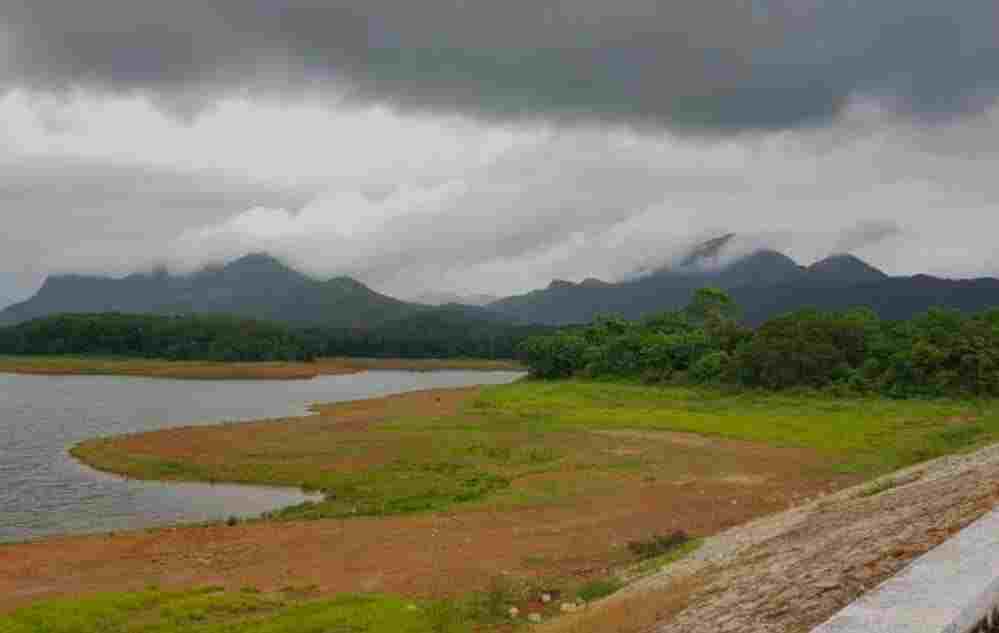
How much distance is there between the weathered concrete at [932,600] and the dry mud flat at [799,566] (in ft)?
5.94

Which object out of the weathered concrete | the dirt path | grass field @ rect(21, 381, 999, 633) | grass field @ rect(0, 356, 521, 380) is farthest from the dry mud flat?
grass field @ rect(0, 356, 521, 380)

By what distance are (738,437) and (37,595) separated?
3675 centimetres

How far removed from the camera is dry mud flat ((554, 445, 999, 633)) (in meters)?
8.80

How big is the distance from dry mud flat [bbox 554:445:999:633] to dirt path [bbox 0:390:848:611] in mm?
4733

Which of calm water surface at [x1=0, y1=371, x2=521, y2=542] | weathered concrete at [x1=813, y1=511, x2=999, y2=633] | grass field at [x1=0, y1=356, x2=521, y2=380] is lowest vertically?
calm water surface at [x1=0, y1=371, x2=521, y2=542]

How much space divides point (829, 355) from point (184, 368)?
10150 cm

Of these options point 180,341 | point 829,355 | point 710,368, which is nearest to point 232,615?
point 829,355

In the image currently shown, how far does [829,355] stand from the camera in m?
71.2

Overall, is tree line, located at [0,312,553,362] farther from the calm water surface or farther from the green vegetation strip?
the green vegetation strip

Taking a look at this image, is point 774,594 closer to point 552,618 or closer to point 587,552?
point 552,618

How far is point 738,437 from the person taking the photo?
48.7m

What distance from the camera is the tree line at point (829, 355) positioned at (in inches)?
2532

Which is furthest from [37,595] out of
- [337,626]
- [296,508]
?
[296,508]

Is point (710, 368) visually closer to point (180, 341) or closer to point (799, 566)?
point (799, 566)
